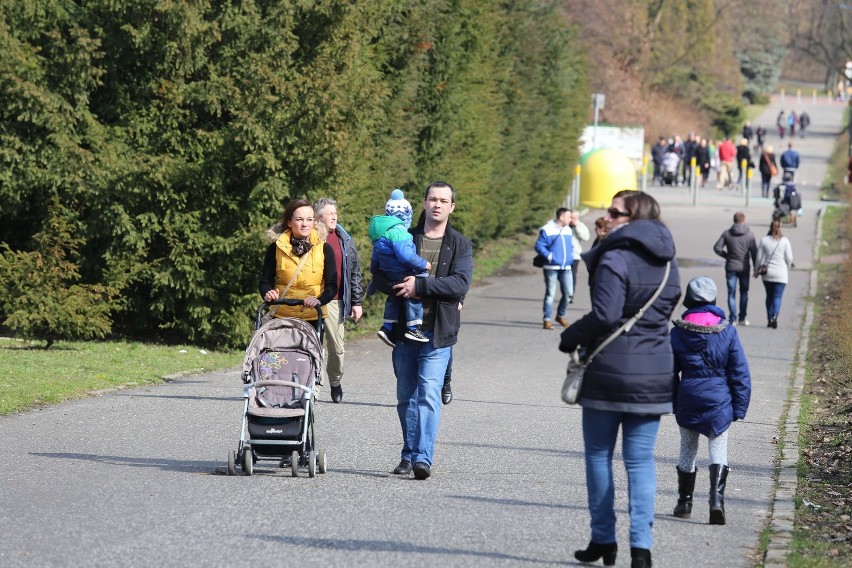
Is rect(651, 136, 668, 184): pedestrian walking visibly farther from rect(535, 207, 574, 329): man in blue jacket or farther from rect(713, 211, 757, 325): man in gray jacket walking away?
rect(535, 207, 574, 329): man in blue jacket

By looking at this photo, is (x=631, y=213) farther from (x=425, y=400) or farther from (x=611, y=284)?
(x=425, y=400)

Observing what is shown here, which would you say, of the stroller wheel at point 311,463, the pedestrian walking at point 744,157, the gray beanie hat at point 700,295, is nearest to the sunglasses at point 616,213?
the gray beanie hat at point 700,295

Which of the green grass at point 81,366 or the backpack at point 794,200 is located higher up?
the backpack at point 794,200

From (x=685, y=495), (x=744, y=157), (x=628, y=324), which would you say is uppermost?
(x=744, y=157)

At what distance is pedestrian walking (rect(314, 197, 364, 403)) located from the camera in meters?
12.7

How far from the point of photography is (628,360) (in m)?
6.67

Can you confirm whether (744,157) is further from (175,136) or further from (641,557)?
(641,557)

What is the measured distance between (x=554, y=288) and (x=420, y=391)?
495 inches

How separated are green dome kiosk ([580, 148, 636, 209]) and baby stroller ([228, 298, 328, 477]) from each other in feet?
103

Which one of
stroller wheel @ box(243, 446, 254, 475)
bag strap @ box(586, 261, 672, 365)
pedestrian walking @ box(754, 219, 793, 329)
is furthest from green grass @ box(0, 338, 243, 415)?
pedestrian walking @ box(754, 219, 793, 329)

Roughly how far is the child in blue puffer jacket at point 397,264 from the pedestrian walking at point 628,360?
7.66 ft

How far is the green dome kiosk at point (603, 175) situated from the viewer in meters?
41.0

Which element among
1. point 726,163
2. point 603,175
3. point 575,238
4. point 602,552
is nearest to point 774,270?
point 575,238

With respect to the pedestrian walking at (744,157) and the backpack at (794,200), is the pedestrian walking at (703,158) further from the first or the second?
the backpack at (794,200)
